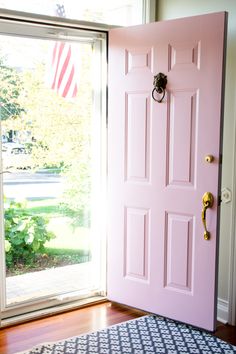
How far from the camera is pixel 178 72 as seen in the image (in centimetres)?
294

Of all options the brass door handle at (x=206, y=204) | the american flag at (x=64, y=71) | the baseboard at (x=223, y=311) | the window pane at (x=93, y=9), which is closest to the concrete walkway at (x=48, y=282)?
the baseboard at (x=223, y=311)

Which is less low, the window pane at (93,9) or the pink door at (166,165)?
the window pane at (93,9)

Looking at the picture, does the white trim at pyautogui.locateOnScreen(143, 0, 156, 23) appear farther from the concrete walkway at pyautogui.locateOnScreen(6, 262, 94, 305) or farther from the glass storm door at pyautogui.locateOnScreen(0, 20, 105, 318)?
the concrete walkway at pyautogui.locateOnScreen(6, 262, 94, 305)

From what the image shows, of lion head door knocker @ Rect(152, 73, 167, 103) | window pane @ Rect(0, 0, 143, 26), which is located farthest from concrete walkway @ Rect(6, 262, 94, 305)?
window pane @ Rect(0, 0, 143, 26)

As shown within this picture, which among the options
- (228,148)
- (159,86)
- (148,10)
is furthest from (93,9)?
(228,148)

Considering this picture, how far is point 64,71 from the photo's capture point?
10.9 feet

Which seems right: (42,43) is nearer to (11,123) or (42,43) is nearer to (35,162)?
(11,123)

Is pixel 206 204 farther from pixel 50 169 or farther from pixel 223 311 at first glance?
pixel 50 169

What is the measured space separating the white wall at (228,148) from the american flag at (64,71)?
84cm

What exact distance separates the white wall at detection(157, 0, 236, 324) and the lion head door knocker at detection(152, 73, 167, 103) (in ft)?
1.41

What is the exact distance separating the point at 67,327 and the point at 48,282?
1.52ft

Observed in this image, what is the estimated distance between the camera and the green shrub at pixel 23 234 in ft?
10.6

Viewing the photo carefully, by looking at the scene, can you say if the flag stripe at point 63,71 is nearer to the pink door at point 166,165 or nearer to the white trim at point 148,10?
the pink door at point 166,165

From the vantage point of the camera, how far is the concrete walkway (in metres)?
3.33
